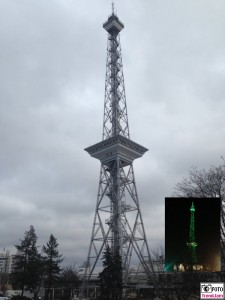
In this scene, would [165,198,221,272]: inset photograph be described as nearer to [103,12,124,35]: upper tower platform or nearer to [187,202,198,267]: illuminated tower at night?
[187,202,198,267]: illuminated tower at night

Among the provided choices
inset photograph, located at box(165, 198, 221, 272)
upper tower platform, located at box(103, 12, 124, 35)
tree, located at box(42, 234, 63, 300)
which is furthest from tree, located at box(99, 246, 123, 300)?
upper tower platform, located at box(103, 12, 124, 35)

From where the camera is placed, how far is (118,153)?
7862 centimetres

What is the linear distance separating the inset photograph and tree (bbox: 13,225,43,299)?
174ft

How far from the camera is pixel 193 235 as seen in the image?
930 centimetres

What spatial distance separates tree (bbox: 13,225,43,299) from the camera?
58406mm

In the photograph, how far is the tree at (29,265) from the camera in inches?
2299

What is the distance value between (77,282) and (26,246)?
29.3 metres

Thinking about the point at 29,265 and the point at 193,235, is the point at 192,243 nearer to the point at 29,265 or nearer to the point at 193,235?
the point at 193,235

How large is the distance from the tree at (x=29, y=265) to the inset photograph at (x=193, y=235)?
174 feet

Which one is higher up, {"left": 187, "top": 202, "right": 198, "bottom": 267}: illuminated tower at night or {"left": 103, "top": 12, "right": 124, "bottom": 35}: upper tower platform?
{"left": 103, "top": 12, "right": 124, "bottom": 35}: upper tower platform

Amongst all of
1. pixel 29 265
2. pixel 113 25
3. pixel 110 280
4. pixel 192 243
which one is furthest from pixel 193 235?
pixel 113 25

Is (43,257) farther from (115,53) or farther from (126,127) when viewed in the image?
(115,53)

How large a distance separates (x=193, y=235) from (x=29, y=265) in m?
53.5

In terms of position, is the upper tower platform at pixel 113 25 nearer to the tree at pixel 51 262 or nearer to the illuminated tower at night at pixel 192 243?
the tree at pixel 51 262
